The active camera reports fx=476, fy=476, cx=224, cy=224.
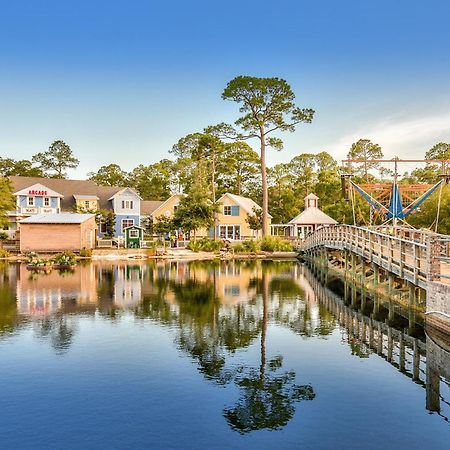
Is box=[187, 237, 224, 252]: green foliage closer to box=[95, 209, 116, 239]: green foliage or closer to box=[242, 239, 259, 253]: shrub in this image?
box=[242, 239, 259, 253]: shrub

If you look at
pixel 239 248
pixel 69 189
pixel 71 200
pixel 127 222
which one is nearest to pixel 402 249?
pixel 239 248

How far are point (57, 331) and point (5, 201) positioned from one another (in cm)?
3815

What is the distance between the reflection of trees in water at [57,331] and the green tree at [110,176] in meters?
72.5

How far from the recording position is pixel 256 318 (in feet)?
64.7

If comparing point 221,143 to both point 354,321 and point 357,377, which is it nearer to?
point 354,321

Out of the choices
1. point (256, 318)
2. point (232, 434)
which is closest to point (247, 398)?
point (232, 434)

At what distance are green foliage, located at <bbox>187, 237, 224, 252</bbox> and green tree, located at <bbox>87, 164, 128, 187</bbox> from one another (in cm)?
4288

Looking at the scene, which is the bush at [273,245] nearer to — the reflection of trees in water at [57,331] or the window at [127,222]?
the window at [127,222]

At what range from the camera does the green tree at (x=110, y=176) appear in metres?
90.0

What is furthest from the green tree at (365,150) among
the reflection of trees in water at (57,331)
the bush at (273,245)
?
the reflection of trees in water at (57,331)

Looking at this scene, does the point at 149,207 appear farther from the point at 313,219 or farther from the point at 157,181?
the point at 313,219

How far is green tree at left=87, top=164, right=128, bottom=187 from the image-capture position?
9000 cm

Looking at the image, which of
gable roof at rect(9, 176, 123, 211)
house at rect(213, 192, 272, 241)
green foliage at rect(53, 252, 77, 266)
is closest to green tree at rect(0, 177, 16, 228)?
gable roof at rect(9, 176, 123, 211)

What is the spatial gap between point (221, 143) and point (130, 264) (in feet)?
65.0
